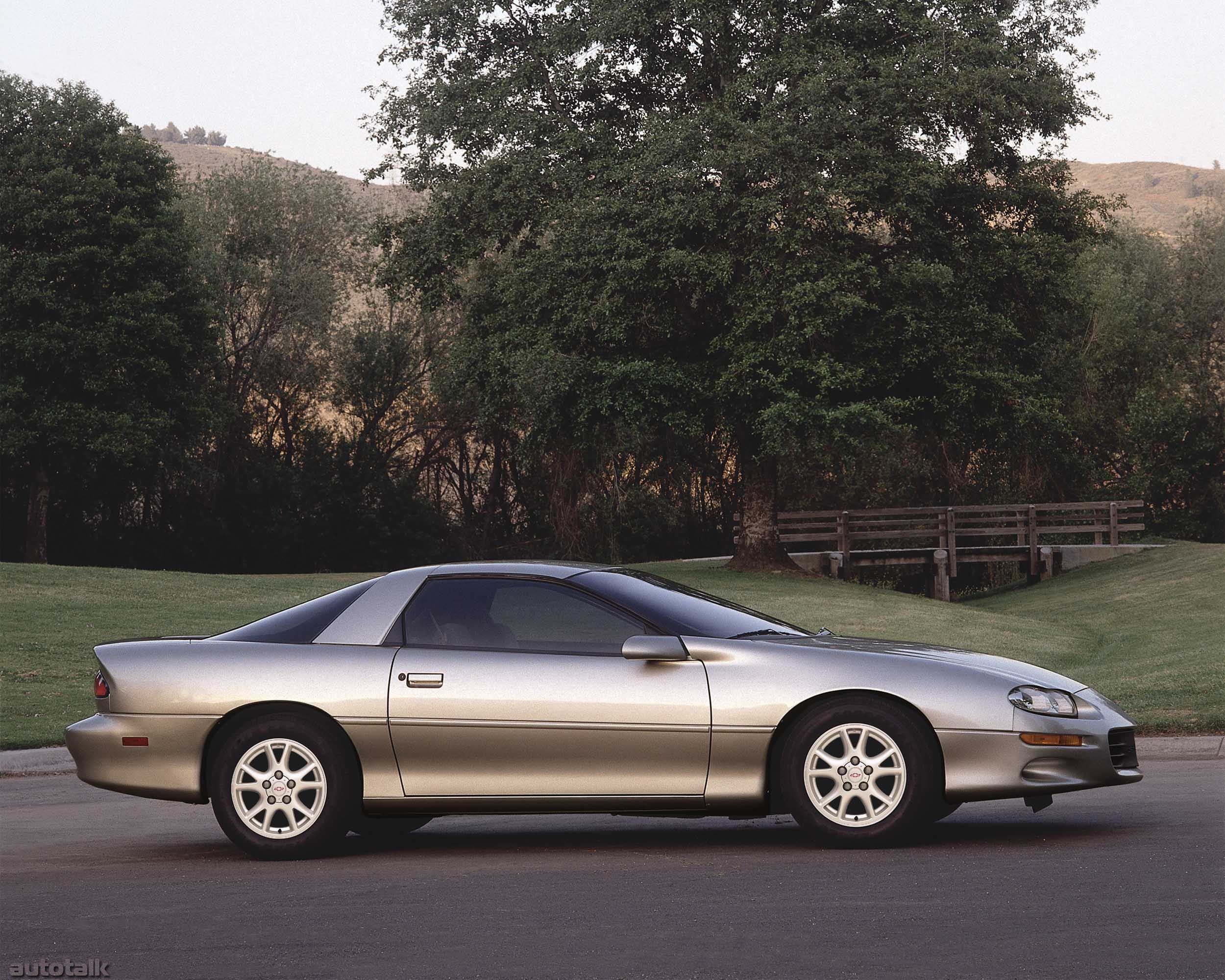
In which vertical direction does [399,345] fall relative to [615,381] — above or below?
above

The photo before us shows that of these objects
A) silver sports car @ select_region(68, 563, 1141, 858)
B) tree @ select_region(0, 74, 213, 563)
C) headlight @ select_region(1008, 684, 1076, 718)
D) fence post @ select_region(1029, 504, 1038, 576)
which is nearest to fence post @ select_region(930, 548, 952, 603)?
fence post @ select_region(1029, 504, 1038, 576)

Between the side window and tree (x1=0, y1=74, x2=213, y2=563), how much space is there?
33962 mm

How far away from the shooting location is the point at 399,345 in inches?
2055

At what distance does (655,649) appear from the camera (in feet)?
22.5

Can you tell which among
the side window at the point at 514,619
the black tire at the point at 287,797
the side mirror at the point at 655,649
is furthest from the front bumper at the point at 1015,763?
the black tire at the point at 287,797

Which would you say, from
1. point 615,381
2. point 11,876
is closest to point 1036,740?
point 11,876

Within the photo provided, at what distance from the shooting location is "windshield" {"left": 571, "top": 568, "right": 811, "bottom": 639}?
7.25m

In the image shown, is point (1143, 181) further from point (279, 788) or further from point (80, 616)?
point (279, 788)

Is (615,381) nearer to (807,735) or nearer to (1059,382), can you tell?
(1059,382)

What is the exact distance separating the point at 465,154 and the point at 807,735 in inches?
1183

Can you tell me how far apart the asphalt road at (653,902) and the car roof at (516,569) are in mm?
1372

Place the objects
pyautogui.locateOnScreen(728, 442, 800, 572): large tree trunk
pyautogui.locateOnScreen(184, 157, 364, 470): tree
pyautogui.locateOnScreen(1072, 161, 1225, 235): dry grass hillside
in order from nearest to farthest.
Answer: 1. pyautogui.locateOnScreen(728, 442, 800, 572): large tree trunk
2. pyautogui.locateOnScreen(184, 157, 364, 470): tree
3. pyautogui.locateOnScreen(1072, 161, 1225, 235): dry grass hillside

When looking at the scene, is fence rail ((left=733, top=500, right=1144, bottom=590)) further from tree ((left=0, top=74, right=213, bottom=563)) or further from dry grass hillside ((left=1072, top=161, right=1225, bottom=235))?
dry grass hillside ((left=1072, top=161, right=1225, bottom=235))

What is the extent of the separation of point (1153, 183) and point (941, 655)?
162882mm
